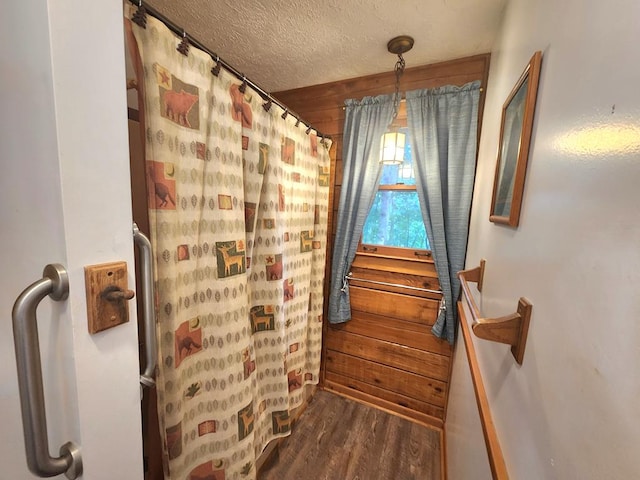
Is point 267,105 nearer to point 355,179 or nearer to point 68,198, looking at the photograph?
point 355,179

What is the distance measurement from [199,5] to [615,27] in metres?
1.58

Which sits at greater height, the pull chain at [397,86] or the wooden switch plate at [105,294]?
the pull chain at [397,86]

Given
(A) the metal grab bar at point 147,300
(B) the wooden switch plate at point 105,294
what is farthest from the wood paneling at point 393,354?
(B) the wooden switch plate at point 105,294

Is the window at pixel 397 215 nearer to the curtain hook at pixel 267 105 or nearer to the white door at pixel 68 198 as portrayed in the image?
the curtain hook at pixel 267 105

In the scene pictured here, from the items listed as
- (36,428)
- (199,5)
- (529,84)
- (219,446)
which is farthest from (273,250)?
(199,5)

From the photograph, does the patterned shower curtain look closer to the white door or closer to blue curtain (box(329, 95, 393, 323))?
the white door

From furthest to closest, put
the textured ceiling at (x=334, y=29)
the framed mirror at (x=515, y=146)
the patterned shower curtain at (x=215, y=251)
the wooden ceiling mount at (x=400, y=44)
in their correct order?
the wooden ceiling mount at (x=400, y=44) < the textured ceiling at (x=334, y=29) < the patterned shower curtain at (x=215, y=251) < the framed mirror at (x=515, y=146)

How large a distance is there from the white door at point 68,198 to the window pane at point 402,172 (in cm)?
156

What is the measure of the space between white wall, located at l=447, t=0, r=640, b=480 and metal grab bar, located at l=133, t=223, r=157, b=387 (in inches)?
32.1

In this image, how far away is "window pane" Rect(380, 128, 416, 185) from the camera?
5.61 ft

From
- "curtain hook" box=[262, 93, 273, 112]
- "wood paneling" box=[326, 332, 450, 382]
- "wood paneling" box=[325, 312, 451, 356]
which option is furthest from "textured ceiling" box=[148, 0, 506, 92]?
"wood paneling" box=[326, 332, 450, 382]

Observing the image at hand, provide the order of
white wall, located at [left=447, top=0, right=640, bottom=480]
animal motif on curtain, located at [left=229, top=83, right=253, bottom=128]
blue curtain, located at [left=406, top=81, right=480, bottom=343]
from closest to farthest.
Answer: white wall, located at [left=447, top=0, right=640, bottom=480], animal motif on curtain, located at [left=229, top=83, right=253, bottom=128], blue curtain, located at [left=406, top=81, right=480, bottom=343]

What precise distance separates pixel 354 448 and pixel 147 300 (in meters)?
1.65

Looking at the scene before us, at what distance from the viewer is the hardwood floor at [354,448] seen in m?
1.45
